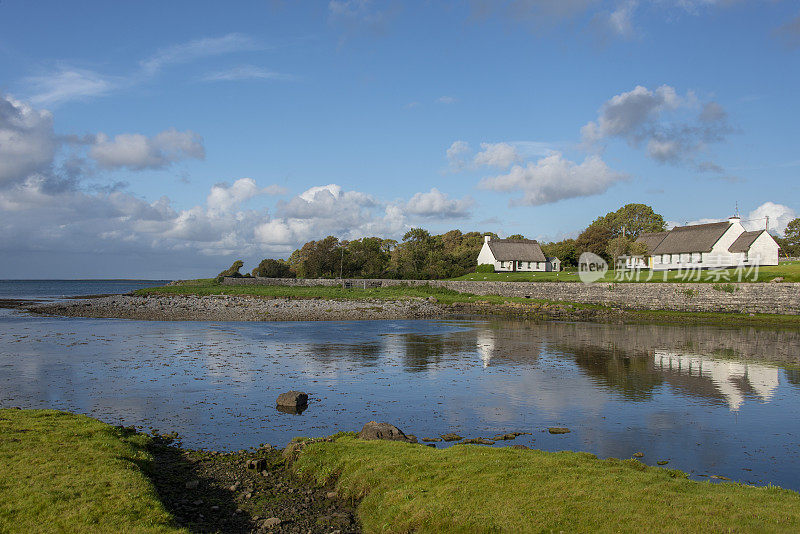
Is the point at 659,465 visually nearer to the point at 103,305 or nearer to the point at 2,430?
the point at 2,430

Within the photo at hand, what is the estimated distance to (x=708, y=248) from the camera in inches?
3027

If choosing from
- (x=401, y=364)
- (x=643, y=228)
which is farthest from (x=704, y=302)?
(x=643, y=228)

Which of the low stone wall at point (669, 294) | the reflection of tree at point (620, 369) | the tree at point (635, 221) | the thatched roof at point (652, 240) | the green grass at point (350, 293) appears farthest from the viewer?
the tree at point (635, 221)

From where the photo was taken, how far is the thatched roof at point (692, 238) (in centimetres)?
7754

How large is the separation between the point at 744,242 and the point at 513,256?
39.5 m

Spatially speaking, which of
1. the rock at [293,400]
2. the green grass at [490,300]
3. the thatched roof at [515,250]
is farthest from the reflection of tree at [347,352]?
the thatched roof at [515,250]

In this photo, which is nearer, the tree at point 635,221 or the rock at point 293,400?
the rock at point 293,400

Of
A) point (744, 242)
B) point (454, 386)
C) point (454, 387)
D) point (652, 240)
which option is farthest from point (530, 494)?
point (652, 240)

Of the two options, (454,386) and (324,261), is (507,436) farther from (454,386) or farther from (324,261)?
(324,261)

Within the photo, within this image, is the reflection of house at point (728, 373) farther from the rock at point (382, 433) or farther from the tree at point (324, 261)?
the tree at point (324, 261)

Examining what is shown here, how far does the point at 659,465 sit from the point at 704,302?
1999 inches

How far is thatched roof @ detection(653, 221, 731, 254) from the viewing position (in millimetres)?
77537

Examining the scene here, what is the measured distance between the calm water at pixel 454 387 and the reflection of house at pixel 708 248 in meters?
36.6

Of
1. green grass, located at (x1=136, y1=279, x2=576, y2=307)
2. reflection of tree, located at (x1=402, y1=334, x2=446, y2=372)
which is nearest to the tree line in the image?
green grass, located at (x1=136, y1=279, x2=576, y2=307)
